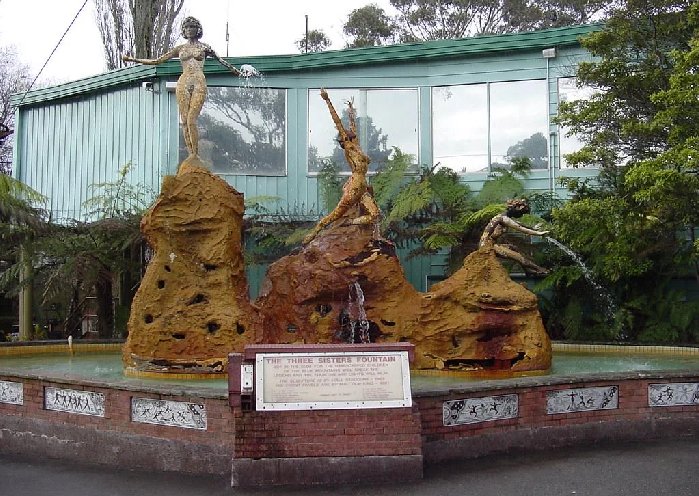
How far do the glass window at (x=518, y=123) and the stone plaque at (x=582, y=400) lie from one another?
1081 cm

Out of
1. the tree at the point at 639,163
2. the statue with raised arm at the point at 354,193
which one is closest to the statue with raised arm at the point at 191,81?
the statue with raised arm at the point at 354,193

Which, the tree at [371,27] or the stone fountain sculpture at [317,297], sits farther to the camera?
the tree at [371,27]

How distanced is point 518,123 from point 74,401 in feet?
44.7

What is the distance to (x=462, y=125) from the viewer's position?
19.0 m

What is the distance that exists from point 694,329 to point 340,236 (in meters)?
9.16

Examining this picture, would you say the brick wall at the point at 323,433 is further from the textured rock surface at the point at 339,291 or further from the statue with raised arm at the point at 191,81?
the statue with raised arm at the point at 191,81

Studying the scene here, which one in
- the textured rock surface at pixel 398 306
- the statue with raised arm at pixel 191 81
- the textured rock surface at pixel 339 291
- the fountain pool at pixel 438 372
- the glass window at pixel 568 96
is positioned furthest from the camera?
the glass window at pixel 568 96

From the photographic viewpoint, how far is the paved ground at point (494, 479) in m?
6.73

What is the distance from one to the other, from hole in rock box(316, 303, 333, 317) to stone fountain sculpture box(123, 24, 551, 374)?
24mm

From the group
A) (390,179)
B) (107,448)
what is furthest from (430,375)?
(390,179)

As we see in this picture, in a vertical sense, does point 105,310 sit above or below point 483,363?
above

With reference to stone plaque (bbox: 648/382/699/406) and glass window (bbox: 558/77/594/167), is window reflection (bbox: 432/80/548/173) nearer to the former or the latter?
glass window (bbox: 558/77/594/167)

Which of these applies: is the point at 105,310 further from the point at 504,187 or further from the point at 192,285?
the point at 504,187

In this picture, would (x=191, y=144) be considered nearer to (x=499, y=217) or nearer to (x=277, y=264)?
(x=277, y=264)
